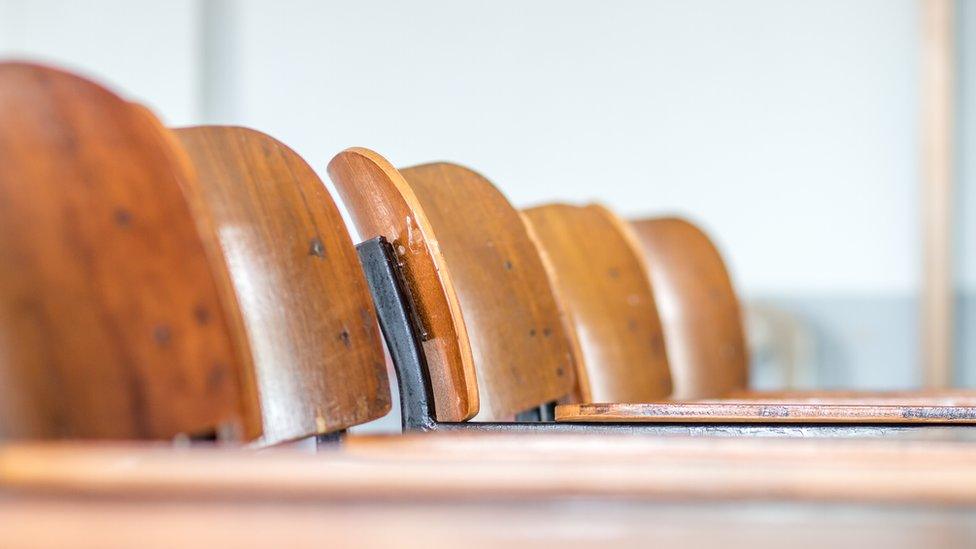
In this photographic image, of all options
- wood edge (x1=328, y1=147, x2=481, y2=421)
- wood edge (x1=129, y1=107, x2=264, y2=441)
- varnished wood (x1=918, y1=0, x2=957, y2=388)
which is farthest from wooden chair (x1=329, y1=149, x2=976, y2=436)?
varnished wood (x1=918, y1=0, x2=957, y2=388)

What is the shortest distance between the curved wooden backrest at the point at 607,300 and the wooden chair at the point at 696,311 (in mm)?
266

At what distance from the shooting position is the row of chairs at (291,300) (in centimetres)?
48

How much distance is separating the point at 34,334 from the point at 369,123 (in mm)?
2950

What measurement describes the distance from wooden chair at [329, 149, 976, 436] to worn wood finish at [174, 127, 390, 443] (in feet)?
0.15

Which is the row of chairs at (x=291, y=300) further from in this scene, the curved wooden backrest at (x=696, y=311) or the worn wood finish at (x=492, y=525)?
the curved wooden backrest at (x=696, y=311)

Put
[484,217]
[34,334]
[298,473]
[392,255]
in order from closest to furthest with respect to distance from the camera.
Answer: [298,473] → [34,334] → [392,255] → [484,217]

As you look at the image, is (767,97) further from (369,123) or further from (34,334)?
(34,334)

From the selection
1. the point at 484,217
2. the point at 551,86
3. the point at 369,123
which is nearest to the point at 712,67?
the point at 551,86

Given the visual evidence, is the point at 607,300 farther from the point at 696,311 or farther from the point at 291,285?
the point at 291,285

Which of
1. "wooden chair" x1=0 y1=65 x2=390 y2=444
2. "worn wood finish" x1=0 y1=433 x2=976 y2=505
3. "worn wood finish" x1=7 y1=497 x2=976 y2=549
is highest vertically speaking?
"wooden chair" x1=0 y1=65 x2=390 y2=444

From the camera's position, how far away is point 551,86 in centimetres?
331

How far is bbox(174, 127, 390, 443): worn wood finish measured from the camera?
30.4 inches

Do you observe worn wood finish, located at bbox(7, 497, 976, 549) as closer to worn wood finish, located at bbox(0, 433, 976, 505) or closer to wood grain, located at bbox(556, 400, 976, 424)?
worn wood finish, located at bbox(0, 433, 976, 505)

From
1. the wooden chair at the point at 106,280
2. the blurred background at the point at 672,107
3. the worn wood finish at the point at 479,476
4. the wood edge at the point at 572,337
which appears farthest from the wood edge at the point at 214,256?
the blurred background at the point at 672,107
